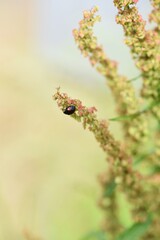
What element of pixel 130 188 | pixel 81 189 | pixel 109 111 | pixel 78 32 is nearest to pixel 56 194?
pixel 109 111

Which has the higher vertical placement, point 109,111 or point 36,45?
point 36,45

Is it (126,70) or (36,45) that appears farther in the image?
(36,45)

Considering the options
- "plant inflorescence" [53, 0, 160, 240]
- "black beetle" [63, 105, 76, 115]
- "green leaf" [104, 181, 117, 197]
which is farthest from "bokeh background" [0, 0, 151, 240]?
"black beetle" [63, 105, 76, 115]

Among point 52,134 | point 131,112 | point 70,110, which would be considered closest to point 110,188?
point 131,112

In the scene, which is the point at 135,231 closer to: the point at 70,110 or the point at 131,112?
the point at 131,112

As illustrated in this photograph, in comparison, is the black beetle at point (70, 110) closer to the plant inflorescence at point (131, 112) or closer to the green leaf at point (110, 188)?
the plant inflorescence at point (131, 112)

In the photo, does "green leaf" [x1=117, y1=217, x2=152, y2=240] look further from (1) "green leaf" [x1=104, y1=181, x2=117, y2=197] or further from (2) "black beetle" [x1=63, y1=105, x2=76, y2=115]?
(2) "black beetle" [x1=63, y1=105, x2=76, y2=115]

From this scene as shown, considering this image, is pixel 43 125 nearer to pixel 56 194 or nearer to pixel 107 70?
pixel 56 194
